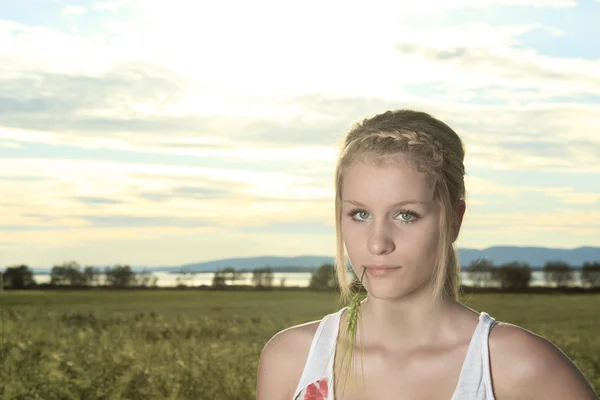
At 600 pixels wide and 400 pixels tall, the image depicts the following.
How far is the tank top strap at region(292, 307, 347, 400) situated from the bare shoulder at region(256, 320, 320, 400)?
0.03m

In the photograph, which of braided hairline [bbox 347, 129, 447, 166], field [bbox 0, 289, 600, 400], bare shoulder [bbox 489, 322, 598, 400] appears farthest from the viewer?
field [bbox 0, 289, 600, 400]

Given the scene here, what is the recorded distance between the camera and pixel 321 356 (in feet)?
9.77

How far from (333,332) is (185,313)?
445cm

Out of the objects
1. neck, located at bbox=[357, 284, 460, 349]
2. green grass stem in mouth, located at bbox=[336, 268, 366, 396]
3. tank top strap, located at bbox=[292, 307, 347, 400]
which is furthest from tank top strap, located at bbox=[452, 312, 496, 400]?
tank top strap, located at bbox=[292, 307, 347, 400]

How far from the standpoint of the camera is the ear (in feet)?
9.19

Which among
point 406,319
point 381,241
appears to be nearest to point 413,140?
point 381,241

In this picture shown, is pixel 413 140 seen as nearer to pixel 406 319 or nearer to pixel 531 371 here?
pixel 406 319

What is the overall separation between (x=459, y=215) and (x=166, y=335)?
14.5 feet

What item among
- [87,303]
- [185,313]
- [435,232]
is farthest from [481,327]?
[87,303]

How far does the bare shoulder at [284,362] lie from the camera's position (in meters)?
3.00

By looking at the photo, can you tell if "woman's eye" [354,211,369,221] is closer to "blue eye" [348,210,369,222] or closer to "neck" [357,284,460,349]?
"blue eye" [348,210,369,222]

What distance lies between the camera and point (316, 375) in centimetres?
295

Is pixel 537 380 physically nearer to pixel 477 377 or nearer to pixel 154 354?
pixel 477 377

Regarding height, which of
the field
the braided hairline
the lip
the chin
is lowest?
the field
